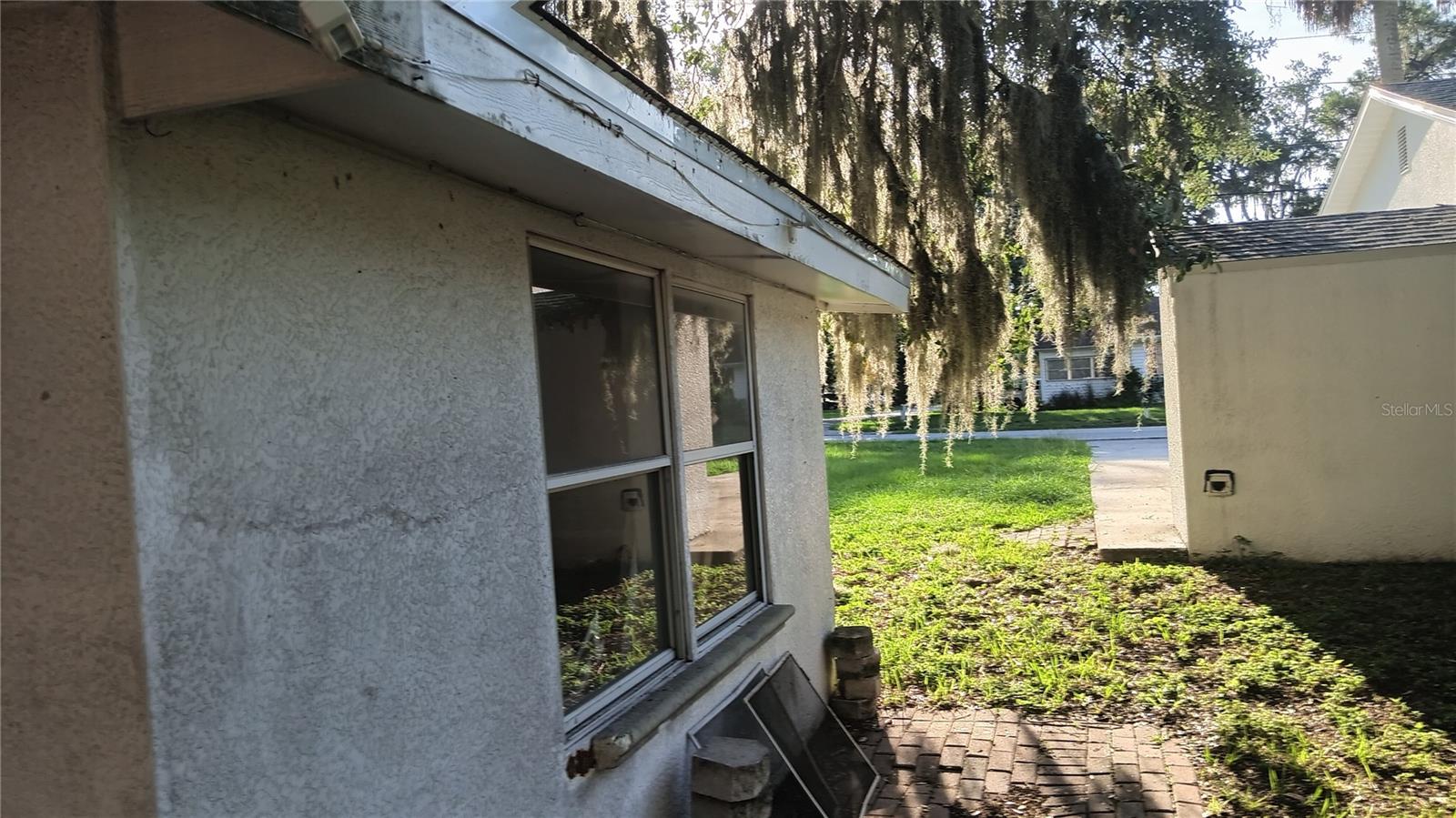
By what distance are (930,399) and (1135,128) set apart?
2.54 metres

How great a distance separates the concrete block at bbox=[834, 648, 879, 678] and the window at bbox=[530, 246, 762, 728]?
129 centimetres

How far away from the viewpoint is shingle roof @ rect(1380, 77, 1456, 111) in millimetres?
11620

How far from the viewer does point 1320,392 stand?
753 centimetres

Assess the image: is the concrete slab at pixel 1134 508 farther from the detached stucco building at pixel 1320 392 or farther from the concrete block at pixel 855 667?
the concrete block at pixel 855 667

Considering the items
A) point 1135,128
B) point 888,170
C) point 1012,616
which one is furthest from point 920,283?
point 1012,616

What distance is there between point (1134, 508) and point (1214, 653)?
4513 mm

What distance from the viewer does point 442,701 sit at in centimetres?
188

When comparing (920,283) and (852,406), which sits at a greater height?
(920,283)

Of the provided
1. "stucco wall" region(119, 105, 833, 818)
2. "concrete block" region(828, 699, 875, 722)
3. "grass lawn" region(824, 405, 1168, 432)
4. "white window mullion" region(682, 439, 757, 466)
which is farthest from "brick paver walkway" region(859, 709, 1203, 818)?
"grass lawn" region(824, 405, 1168, 432)

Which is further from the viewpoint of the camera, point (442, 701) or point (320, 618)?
point (442, 701)

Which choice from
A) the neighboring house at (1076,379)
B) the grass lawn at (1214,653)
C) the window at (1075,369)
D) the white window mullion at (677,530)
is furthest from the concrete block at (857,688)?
the window at (1075,369)

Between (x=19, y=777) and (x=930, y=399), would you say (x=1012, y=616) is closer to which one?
(x=930, y=399)

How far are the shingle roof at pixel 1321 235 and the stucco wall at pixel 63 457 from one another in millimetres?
7227

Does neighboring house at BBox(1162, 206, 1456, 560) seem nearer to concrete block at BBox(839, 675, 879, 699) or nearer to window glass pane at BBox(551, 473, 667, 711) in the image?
concrete block at BBox(839, 675, 879, 699)
